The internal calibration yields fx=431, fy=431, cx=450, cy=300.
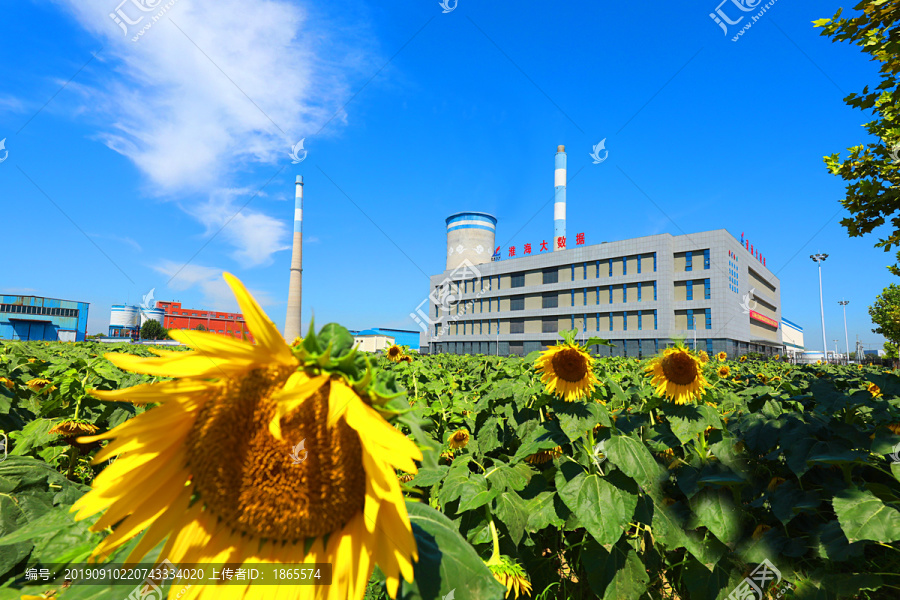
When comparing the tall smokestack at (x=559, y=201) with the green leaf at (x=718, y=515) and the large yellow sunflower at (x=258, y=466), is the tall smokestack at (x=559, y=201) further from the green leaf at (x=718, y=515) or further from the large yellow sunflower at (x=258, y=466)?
the large yellow sunflower at (x=258, y=466)

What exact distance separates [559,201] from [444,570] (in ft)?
223

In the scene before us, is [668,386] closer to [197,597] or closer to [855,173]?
[197,597]

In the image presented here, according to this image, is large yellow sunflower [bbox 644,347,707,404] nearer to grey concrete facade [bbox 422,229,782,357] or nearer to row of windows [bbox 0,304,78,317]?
grey concrete facade [bbox 422,229,782,357]

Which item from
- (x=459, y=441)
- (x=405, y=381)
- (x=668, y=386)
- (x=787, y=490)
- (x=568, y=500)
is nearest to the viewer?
(x=568, y=500)

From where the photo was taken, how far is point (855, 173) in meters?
7.15

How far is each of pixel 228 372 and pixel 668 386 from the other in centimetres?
347

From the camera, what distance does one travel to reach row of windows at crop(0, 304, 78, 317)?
1821 inches

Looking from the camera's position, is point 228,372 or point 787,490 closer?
point 228,372

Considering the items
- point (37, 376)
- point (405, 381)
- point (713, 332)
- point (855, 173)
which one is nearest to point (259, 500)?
point (37, 376)

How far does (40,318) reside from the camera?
168 ft

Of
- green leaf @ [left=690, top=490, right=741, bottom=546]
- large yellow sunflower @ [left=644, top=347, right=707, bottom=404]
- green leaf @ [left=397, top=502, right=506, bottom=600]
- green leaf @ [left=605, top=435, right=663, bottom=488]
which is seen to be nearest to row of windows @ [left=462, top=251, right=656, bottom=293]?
large yellow sunflower @ [left=644, top=347, right=707, bottom=404]

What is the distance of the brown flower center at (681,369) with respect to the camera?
3.34m

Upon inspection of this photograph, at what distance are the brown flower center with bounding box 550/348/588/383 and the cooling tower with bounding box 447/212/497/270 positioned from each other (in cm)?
6801

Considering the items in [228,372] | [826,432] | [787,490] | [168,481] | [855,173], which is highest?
[855,173]
